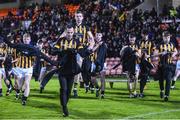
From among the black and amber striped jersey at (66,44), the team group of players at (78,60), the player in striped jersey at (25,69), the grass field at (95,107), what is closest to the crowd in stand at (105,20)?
the team group of players at (78,60)

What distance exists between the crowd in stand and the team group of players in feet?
26.7

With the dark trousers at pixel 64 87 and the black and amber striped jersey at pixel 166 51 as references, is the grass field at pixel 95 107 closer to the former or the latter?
the dark trousers at pixel 64 87

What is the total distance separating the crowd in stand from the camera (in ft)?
97.9

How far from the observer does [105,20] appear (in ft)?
107

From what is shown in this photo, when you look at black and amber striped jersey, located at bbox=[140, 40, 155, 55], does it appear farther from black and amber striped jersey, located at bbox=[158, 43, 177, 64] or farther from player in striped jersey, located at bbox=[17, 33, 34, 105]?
player in striped jersey, located at bbox=[17, 33, 34, 105]

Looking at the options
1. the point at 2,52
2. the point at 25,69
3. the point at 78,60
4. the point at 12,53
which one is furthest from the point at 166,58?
the point at 2,52

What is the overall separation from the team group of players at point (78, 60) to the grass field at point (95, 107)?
0.43 metres

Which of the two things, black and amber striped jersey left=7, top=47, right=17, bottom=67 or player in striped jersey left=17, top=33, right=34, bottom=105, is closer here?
player in striped jersey left=17, top=33, right=34, bottom=105

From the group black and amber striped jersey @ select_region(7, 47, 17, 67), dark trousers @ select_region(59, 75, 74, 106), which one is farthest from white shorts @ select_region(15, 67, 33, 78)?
dark trousers @ select_region(59, 75, 74, 106)

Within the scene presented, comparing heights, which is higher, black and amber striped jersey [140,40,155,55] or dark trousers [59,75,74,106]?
black and amber striped jersey [140,40,155,55]

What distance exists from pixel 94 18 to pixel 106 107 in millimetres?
19071

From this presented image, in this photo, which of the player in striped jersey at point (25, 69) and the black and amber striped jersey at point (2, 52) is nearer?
the player in striped jersey at point (25, 69)

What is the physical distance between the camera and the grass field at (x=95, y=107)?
1317 centimetres

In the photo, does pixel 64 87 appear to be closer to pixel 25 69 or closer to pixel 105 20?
pixel 25 69
